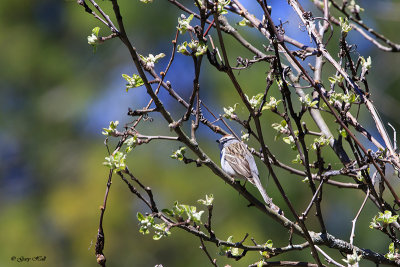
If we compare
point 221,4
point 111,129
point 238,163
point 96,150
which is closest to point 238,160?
point 238,163

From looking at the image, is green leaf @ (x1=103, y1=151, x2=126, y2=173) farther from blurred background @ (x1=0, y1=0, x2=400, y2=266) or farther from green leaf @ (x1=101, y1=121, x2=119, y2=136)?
blurred background @ (x1=0, y1=0, x2=400, y2=266)

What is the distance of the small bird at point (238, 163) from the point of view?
3934mm

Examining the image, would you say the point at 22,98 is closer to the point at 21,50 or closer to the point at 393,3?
the point at 21,50

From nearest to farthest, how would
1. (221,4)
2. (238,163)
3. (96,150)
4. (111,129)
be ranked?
1. (221,4)
2. (111,129)
3. (238,163)
4. (96,150)

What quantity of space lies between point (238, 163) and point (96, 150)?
15.7 ft

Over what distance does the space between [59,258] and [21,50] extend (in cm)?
413

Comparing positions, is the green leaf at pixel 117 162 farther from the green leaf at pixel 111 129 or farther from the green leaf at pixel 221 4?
the green leaf at pixel 221 4

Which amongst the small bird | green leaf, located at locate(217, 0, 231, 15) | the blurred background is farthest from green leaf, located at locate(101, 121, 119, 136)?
the blurred background

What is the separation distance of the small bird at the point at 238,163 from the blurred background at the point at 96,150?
1.38 metres

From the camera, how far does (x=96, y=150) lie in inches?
331

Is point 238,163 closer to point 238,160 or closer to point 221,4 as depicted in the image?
point 238,160

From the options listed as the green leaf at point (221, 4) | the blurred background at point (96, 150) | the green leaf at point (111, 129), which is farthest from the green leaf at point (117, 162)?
the blurred background at point (96, 150)

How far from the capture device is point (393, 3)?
7.96m

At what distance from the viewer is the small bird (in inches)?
155
